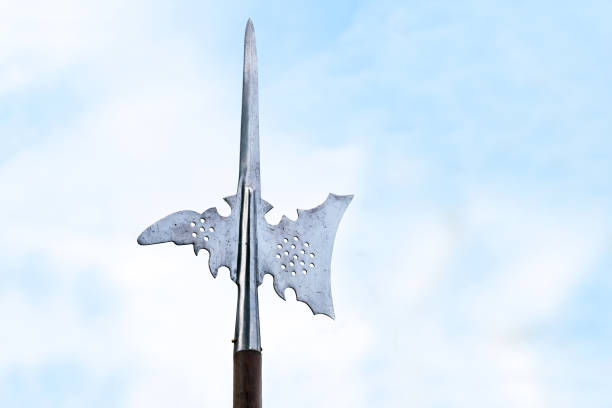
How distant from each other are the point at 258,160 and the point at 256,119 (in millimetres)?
403

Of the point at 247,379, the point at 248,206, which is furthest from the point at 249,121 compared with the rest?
the point at 247,379

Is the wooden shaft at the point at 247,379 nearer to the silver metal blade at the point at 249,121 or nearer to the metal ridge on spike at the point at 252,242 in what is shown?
the metal ridge on spike at the point at 252,242

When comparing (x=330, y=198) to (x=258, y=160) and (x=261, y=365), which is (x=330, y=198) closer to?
(x=258, y=160)

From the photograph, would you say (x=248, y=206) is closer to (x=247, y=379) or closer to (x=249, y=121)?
(x=249, y=121)

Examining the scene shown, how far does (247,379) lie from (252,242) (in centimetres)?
118

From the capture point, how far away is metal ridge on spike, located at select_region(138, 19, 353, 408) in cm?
742

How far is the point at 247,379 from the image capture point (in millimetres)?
7250

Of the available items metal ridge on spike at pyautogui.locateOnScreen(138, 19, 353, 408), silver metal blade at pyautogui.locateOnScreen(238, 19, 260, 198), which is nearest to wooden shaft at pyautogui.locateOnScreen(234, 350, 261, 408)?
metal ridge on spike at pyautogui.locateOnScreen(138, 19, 353, 408)

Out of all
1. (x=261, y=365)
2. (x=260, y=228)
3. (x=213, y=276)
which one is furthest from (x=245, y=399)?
(x=260, y=228)

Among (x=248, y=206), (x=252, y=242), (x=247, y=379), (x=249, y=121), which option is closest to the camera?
(x=247, y=379)

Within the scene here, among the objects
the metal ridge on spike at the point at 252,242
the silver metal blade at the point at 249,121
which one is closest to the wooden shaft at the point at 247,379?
the metal ridge on spike at the point at 252,242

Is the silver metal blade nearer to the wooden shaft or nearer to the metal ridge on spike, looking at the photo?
the metal ridge on spike

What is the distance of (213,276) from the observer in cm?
765

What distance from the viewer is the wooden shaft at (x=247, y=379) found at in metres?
7.19
